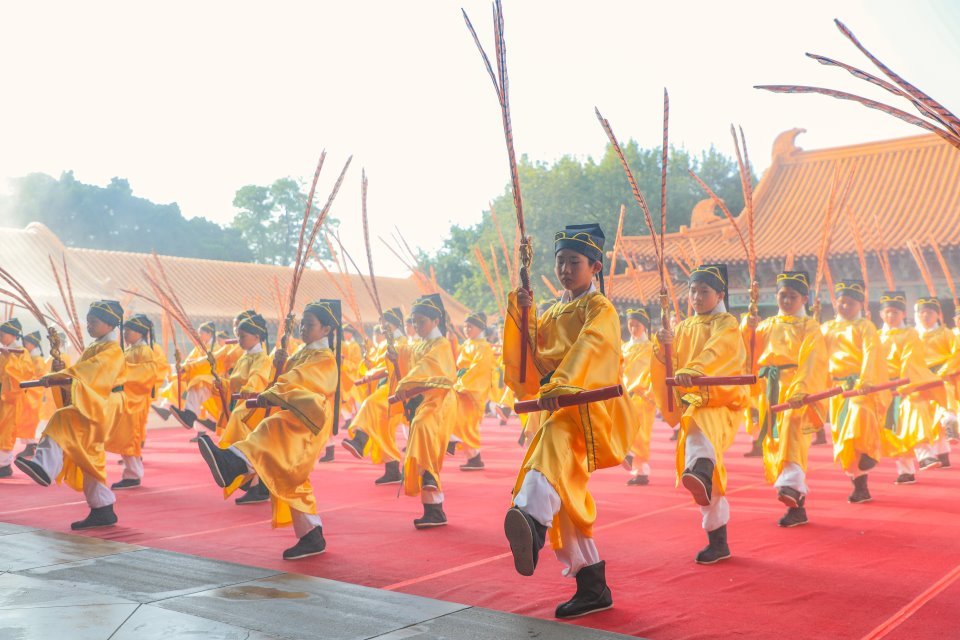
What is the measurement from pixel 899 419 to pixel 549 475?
18.5 feet

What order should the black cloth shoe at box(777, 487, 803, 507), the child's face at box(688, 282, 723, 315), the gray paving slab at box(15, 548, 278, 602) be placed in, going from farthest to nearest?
the black cloth shoe at box(777, 487, 803, 507) < the child's face at box(688, 282, 723, 315) < the gray paving slab at box(15, 548, 278, 602)

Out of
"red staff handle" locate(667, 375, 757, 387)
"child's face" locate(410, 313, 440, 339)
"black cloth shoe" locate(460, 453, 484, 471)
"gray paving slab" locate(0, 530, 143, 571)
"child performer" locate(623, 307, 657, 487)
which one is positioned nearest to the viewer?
"red staff handle" locate(667, 375, 757, 387)

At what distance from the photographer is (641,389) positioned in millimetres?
9625

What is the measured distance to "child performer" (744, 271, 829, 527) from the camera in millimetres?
5855

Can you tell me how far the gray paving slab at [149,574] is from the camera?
4.44m

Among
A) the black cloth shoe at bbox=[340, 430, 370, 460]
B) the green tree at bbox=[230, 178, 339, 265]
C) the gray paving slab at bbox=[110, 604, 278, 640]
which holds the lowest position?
the gray paving slab at bbox=[110, 604, 278, 640]

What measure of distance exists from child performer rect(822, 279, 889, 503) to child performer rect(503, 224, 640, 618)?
333cm

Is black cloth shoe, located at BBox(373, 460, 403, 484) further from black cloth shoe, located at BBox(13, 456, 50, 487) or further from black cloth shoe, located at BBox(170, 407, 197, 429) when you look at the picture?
black cloth shoe, located at BBox(13, 456, 50, 487)

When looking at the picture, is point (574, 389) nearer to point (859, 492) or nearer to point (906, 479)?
point (859, 492)

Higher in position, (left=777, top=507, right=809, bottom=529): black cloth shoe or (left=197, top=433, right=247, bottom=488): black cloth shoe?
Answer: (left=197, top=433, right=247, bottom=488): black cloth shoe

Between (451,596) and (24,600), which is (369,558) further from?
(24,600)

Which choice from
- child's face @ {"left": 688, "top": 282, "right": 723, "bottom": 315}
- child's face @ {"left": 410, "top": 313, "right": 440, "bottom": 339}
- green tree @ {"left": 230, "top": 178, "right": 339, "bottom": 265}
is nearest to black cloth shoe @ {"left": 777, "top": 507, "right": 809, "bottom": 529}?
child's face @ {"left": 688, "top": 282, "right": 723, "bottom": 315}

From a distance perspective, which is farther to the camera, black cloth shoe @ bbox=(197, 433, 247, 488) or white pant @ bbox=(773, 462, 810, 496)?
white pant @ bbox=(773, 462, 810, 496)

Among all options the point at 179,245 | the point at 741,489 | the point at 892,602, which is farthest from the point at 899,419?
the point at 179,245
